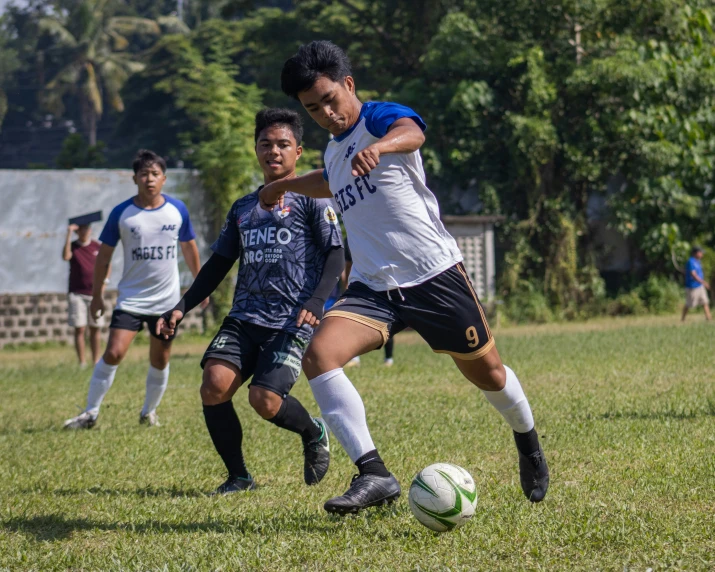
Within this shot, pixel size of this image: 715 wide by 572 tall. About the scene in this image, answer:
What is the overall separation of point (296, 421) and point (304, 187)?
4.84 feet

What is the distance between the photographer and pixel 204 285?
5.65 meters

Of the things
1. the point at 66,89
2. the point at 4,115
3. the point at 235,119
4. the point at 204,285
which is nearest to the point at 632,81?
the point at 235,119

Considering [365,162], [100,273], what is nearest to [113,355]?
[100,273]

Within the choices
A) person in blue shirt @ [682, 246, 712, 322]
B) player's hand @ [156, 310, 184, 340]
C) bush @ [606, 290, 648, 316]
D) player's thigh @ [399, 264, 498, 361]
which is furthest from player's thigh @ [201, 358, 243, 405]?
bush @ [606, 290, 648, 316]

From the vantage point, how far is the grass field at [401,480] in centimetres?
409

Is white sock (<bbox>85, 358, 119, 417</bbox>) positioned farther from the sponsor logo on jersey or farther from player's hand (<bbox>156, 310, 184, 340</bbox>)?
the sponsor logo on jersey

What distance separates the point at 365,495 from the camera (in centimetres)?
429

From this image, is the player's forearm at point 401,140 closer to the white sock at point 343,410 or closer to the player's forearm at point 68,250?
the white sock at point 343,410

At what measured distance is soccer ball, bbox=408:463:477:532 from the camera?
425 cm

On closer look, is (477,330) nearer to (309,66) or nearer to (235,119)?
(309,66)

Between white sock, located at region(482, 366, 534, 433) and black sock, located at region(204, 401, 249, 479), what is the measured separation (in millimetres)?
1577

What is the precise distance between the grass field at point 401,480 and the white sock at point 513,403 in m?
0.39

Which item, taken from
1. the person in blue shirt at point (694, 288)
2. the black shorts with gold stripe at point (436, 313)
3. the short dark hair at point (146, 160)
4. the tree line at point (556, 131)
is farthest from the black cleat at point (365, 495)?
the person in blue shirt at point (694, 288)

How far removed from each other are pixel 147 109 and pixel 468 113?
2278 centimetres
